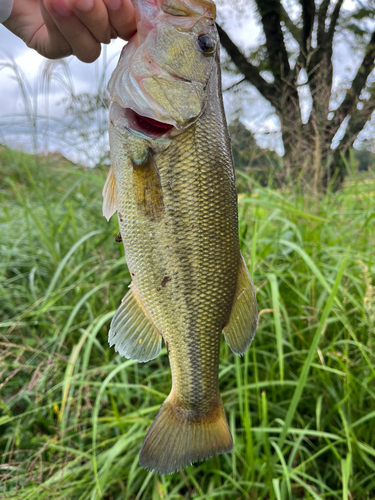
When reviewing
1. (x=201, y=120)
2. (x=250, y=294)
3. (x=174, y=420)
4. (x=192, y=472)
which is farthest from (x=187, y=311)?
(x=192, y=472)

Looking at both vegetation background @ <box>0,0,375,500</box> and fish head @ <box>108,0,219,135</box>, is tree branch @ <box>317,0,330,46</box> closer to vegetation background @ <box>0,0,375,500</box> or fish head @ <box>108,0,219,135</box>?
vegetation background @ <box>0,0,375,500</box>

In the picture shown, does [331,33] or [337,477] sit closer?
[337,477]

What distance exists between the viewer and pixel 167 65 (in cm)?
89

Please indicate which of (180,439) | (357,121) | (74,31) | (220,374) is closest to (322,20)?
(357,121)

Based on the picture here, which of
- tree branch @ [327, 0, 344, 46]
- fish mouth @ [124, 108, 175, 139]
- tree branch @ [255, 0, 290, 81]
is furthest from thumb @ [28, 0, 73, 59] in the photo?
tree branch @ [327, 0, 344, 46]

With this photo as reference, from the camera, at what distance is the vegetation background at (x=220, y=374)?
1377mm

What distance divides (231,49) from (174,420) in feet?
25.3

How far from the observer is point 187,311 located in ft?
3.03

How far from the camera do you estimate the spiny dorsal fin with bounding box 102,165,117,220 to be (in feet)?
3.05

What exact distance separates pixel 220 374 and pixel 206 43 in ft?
4.30

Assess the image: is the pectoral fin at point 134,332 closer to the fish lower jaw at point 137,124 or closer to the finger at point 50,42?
the fish lower jaw at point 137,124

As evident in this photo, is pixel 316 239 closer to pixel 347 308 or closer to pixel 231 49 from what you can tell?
pixel 347 308

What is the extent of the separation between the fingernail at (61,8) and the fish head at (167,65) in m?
0.16

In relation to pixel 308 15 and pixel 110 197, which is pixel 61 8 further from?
pixel 308 15
